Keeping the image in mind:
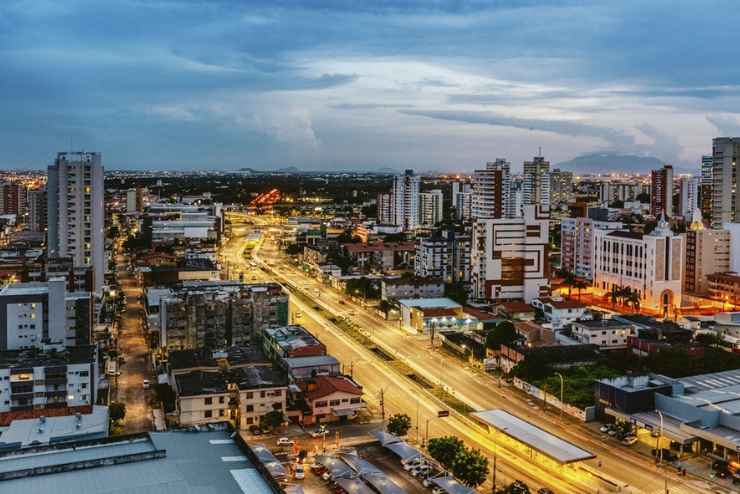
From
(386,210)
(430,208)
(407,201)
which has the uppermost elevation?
(407,201)

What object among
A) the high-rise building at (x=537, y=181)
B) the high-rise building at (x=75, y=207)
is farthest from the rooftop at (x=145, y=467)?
the high-rise building at (x=537, y=181)

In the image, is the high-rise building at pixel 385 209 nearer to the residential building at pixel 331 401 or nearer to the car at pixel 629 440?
the residential building at pixel 331 401

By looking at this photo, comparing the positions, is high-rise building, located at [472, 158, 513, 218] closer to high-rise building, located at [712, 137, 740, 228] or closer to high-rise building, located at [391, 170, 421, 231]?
high-rise building, located at [712, 137, 740, 228]

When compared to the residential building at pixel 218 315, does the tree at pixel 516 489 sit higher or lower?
lower

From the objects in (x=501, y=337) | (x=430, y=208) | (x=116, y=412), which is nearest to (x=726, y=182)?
(x=501, y=337)

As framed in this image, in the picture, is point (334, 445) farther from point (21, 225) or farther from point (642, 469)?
point (21, 225)

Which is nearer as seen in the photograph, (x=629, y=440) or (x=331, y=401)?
(x=629, y=440)

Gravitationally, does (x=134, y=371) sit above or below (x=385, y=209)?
below

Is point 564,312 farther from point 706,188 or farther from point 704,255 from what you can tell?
point 706,188
